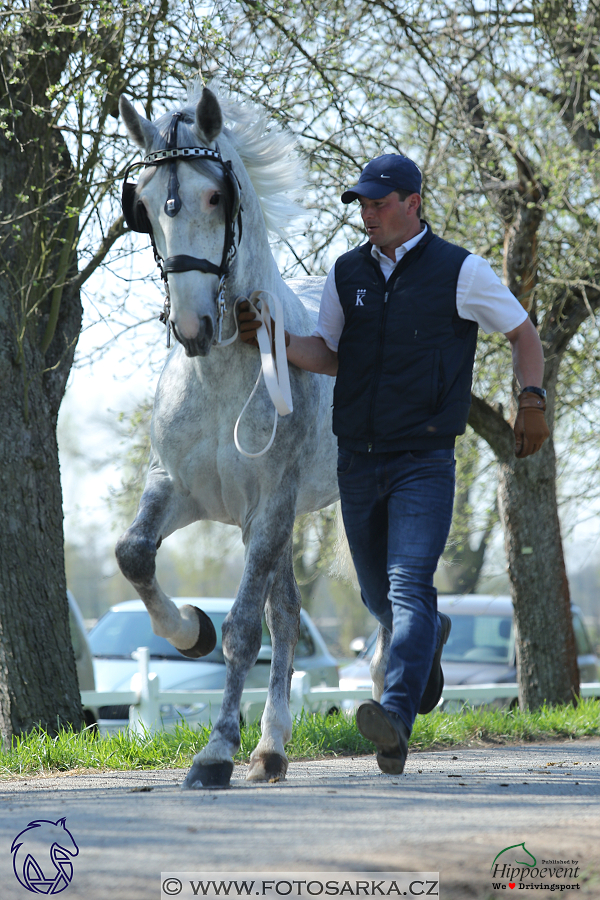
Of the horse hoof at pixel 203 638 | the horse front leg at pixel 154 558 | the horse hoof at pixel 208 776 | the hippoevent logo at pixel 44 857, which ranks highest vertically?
the horse front leg at pixel 154 558

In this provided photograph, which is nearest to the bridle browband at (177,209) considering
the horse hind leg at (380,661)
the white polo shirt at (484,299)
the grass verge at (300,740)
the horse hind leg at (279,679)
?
A: the white polo shirt at (484,299)

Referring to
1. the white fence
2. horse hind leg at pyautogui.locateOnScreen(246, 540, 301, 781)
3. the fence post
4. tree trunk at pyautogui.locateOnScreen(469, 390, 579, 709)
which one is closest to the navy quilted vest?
horse hind leg at pyautogui.locateOnScreen(246, 540, 301, 781)

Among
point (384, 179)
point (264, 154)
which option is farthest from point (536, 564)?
point (384, 179)

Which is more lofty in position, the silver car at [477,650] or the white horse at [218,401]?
the white horse at [218,401]

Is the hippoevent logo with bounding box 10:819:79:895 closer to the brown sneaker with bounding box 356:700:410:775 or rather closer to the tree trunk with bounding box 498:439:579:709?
the brown sneaker with bounding box 356:700:410:775

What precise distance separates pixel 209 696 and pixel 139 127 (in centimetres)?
557

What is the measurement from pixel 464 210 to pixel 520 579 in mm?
3451

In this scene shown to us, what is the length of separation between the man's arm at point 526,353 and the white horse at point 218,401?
3.45ft

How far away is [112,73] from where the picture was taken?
6188mm

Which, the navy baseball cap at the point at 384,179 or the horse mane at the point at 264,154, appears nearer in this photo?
the navy baseball cap at the point at 384,179

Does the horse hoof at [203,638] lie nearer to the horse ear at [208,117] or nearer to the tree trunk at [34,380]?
the tree trunk at [34,380]

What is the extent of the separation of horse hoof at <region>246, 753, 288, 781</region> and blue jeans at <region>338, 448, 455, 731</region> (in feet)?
2.67

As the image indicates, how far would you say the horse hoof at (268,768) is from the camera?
13.9 feet

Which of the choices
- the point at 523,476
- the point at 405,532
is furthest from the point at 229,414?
the point at 523,476
